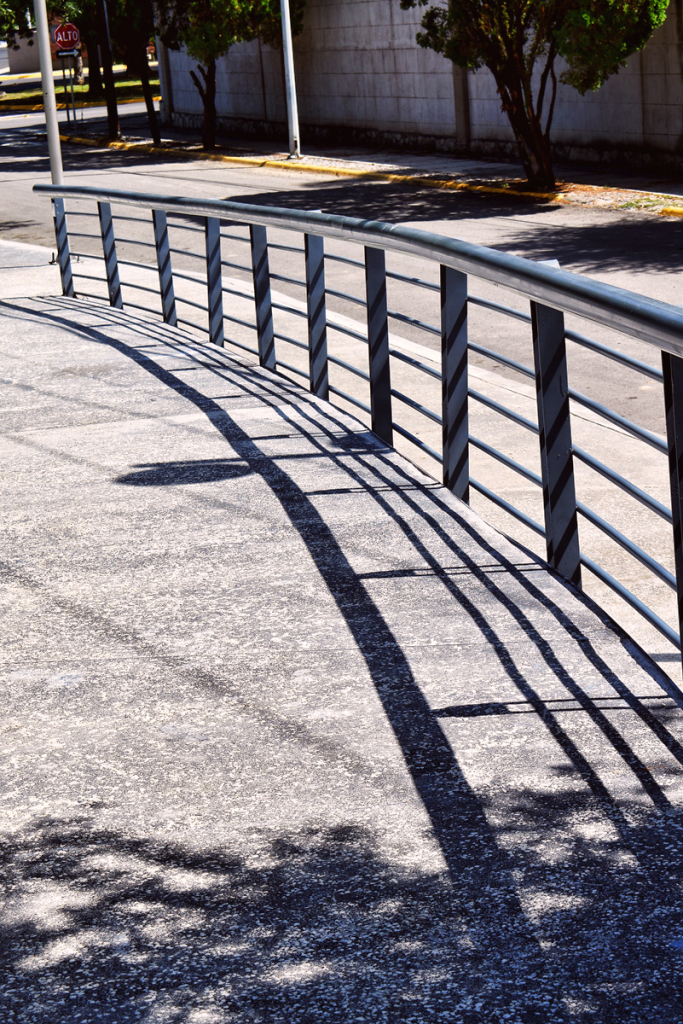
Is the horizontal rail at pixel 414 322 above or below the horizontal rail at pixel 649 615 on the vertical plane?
above

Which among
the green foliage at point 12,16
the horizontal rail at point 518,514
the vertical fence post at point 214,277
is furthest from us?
the green foliage at point 12,16

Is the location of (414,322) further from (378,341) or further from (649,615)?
(649,615)

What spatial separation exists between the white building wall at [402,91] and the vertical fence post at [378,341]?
1758cm

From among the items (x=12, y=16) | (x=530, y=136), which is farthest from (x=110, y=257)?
(x=12, y=16)

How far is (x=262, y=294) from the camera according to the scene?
869 centimetres

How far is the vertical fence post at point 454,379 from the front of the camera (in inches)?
213

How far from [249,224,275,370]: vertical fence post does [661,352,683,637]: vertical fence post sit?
536 cm

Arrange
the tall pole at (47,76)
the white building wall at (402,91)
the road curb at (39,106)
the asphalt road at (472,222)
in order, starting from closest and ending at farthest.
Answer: the asphalt road at (472,222) → the tall pole at (47,76) → the white building wall at (402,91) → the road curb at (39,106)

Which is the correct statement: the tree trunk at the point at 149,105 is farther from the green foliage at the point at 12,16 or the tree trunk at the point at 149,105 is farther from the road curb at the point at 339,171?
the green foliage at the point at 12,16

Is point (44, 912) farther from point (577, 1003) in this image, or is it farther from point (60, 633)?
point (60, 633)

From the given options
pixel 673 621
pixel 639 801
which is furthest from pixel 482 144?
pixel 639 801

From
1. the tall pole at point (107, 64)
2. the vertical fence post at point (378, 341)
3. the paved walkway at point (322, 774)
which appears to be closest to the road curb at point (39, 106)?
the tall pole at point (107, 64)

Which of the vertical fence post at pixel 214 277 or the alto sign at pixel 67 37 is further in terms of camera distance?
the alto sign at pixel 67 37

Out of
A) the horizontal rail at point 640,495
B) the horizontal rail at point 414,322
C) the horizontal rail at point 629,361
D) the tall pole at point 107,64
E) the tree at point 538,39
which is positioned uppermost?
the tall pole at point 107,64
